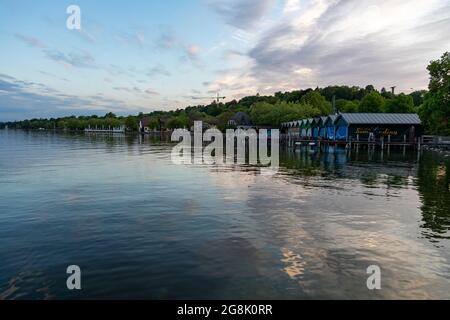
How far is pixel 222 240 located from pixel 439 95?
6129cm

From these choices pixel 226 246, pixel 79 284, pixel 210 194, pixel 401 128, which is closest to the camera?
pixel 79 284

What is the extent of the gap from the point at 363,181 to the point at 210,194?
14.1 meters

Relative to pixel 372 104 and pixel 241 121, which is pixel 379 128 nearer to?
pixel 372 104

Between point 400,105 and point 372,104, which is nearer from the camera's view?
point 400,105

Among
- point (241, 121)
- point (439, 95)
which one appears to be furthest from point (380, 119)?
point (241, 121)

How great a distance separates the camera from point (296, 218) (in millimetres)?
18016

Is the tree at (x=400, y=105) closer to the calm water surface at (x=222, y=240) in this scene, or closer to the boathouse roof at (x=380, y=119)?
the boathouse roof at (x=380, y=119)

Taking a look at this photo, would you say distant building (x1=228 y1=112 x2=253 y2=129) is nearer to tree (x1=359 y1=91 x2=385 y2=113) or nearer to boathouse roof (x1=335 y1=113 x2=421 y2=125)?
tree (x1=359 y1=91 x2=385 y2=113)

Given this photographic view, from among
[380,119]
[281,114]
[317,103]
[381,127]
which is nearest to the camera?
[381,127]

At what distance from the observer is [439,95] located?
204 feet

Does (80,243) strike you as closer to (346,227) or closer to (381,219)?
(346,227)

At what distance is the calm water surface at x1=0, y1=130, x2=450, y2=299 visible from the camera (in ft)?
34.3
